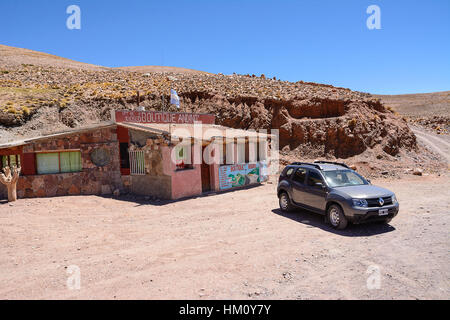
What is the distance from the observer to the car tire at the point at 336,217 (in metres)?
8.12

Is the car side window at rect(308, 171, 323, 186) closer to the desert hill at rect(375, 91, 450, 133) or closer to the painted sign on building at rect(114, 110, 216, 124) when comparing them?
the painted sign on building at rect(114, 110, 216, 124)

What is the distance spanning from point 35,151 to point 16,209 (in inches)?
141

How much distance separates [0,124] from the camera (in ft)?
75.7

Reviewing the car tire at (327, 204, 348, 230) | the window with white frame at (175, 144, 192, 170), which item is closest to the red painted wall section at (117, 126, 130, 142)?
the window with white frame at (175, 144, 192, 170)

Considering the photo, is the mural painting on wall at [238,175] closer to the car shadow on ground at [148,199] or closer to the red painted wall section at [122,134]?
the car shadow on ground at [148,199]

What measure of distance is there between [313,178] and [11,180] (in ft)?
42.7

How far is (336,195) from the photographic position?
27.3 ft

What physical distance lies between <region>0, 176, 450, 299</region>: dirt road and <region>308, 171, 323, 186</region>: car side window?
1300mm

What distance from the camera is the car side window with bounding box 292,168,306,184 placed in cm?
993

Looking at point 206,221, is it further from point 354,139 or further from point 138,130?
point 354,139

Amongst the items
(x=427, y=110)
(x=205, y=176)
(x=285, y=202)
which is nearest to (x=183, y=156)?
(x=205, y=176)

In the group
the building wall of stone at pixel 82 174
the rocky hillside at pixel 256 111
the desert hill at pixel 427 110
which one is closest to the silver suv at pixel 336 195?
the building wall of stone at pixel 82 174

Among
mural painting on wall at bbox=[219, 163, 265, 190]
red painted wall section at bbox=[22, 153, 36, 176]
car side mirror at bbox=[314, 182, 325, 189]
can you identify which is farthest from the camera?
mural painting on wall at bbox=[219, 163, 265, 190]

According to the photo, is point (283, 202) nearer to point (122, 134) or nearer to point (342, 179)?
point (342, 179)
